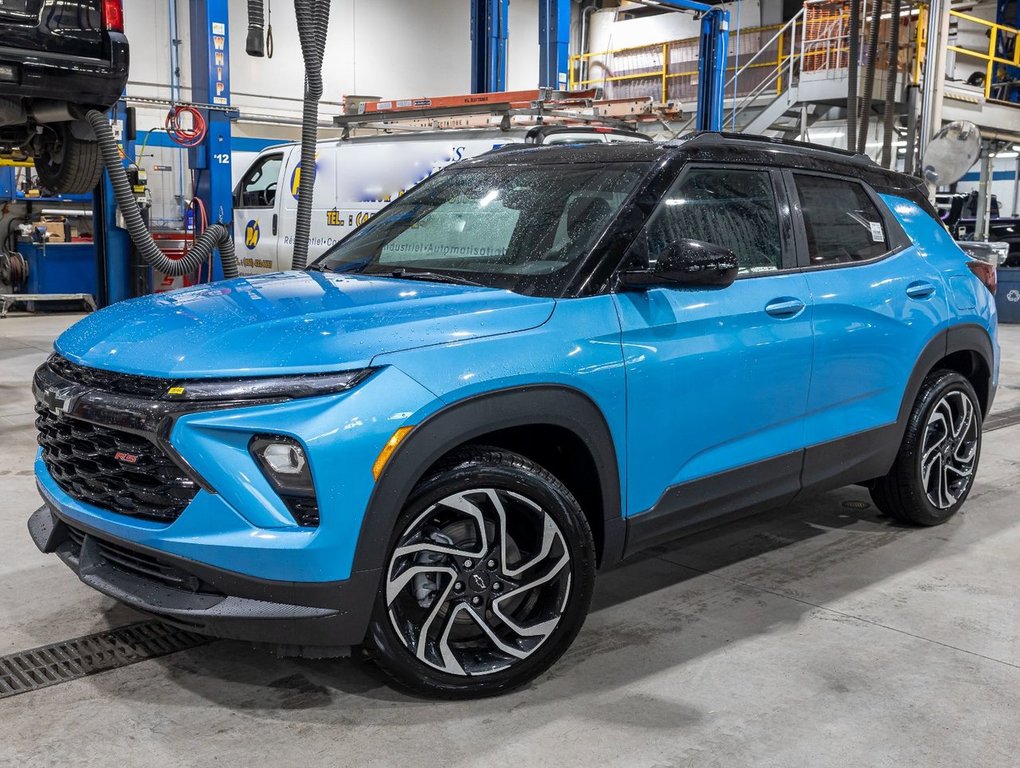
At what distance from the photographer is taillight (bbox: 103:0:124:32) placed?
548 cm

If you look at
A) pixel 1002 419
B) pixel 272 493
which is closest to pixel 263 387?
pixel 272 493

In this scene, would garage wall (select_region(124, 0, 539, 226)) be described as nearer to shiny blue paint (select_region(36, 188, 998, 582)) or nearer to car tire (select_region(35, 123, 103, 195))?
car tire (select_region(35, 123, 103, 195))

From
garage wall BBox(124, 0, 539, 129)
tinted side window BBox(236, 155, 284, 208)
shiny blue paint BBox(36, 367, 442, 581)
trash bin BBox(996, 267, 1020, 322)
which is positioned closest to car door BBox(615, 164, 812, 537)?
shiny blue paint BBox(36, 367, 442, 581)

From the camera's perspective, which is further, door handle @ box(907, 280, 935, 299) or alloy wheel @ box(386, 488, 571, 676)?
door handle @ box(907, 280, 935, 299)

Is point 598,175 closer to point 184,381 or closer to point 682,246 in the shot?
point 682,246

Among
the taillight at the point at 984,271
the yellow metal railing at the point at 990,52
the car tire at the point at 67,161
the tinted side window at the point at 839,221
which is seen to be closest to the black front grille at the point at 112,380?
the tinted side window at the point at 839,221

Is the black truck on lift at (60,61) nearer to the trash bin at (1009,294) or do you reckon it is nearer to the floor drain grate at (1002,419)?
the floor drain grate at (1002,419)

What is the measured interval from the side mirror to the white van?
5.06 meters

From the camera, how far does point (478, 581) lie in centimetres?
274

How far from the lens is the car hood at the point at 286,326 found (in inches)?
97.0

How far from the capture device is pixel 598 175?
3414mm

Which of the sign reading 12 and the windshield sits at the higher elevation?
the windshield

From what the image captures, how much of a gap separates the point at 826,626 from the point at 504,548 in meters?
1.29

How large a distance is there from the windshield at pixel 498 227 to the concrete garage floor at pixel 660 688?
120cm
